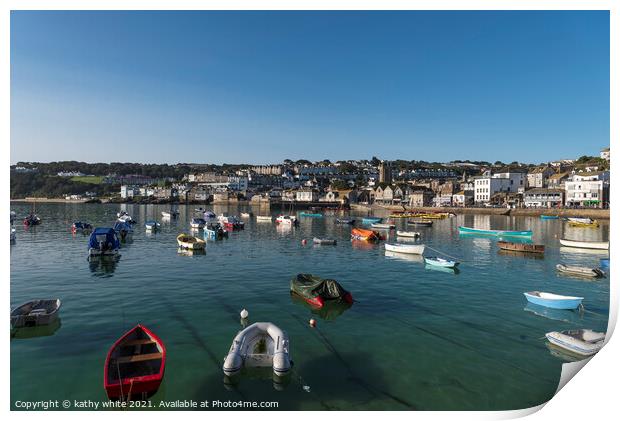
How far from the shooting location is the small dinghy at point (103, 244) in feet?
98.5

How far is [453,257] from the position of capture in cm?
3303

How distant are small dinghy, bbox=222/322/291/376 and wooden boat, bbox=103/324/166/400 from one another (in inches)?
73.3

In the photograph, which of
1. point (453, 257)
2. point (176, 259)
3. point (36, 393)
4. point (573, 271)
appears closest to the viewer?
point (36, 393)

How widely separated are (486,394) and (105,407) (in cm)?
955

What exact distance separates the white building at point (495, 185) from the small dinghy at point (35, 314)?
11296 cm

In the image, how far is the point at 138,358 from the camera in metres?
10.6

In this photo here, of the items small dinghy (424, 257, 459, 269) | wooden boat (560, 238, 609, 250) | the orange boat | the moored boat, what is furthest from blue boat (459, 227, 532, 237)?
the moored boat

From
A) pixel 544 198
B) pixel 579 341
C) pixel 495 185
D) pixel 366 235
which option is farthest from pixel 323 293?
pixel 495 185

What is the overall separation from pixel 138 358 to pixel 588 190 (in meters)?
104

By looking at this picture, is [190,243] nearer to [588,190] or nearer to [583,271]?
[583,271]

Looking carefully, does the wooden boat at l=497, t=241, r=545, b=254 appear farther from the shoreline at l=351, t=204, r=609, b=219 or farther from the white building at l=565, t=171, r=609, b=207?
the white building at l=565, t=171, r=609, b=207

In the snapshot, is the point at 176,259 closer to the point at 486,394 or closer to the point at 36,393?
the point at 36,393

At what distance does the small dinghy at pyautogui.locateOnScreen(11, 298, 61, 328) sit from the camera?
47.7 feet

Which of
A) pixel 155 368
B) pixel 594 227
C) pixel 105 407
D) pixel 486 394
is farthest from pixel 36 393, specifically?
pixel 594 227
